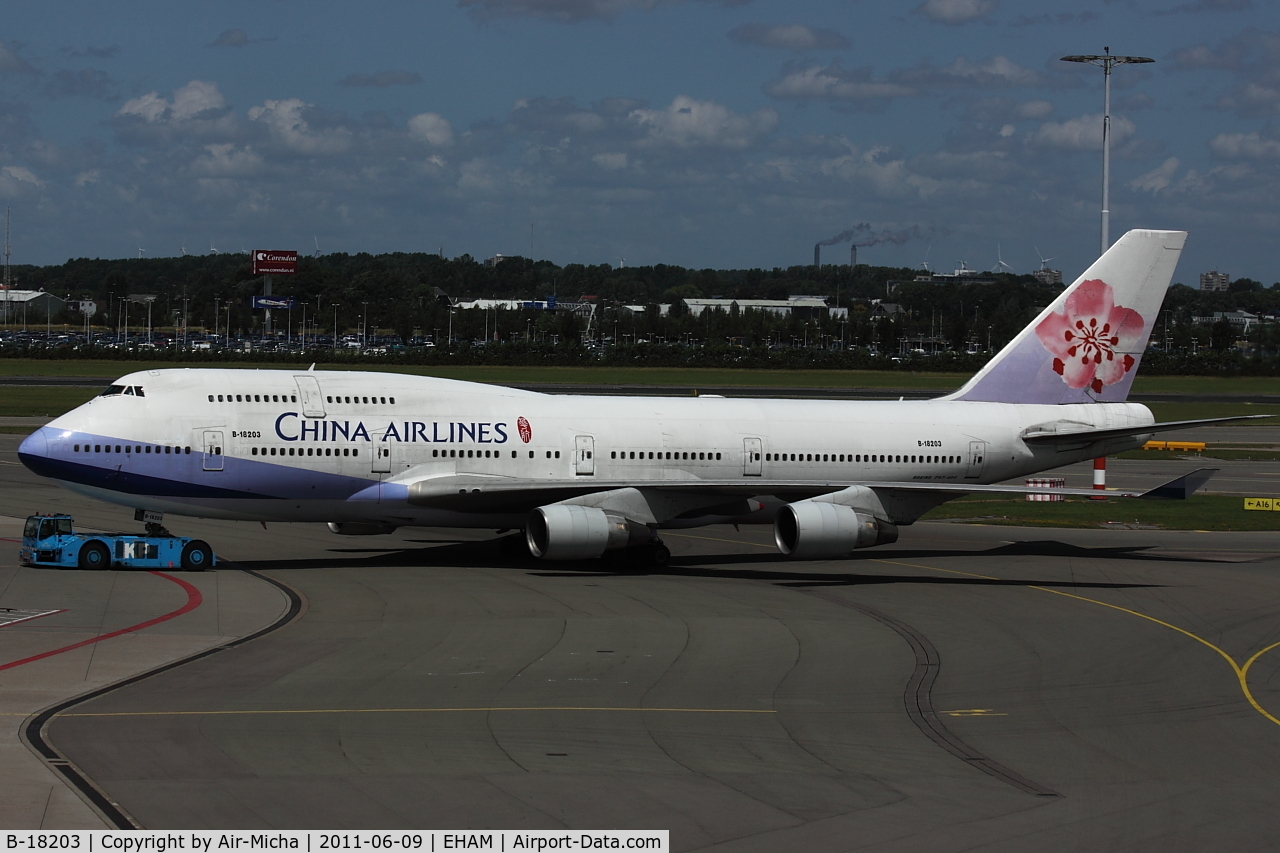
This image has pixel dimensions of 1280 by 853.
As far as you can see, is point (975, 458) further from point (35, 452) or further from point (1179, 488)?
point (35, 452)

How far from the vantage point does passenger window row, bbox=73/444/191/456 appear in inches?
1346

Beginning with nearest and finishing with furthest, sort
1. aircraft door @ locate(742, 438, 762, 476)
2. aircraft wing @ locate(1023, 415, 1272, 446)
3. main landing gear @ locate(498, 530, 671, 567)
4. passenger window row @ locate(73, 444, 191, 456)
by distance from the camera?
1. passenger window row @ locate(73, 444, 191, 456)
2. main landing gear @ locate(498, 530, 671, 567)
3. aircraft door @ locate(742, 438, 762, 476)
4. aircraft wing @ locate(1023, 415, 1272, 446)

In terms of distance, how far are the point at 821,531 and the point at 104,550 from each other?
19.2 meters

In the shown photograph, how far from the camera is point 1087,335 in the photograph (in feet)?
144

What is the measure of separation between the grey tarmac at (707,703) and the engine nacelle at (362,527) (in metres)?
0.86

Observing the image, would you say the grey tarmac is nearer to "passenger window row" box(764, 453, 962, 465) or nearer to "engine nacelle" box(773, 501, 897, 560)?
"engine nacelle" box(773, 501, 897, 560)

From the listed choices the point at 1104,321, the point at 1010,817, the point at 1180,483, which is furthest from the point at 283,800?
the point at 1104,321

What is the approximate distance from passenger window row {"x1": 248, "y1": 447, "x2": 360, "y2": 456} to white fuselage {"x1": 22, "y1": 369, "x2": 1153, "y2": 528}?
0.04 metres

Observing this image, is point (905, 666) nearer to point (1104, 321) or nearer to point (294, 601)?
point (294, 601)

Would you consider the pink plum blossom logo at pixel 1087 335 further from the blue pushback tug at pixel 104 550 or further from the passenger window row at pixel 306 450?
the blue pushback tug at pixel 104 550

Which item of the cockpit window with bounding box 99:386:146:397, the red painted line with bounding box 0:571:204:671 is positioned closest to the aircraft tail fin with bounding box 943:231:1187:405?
the red painted line with bounding box 0:571:204:671

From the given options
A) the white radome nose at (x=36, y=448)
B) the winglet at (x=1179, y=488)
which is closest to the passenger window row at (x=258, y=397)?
the white radome nose at (x=36, y=448)

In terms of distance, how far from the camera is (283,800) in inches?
647

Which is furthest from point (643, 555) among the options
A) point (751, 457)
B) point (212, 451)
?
point (212, 451)
